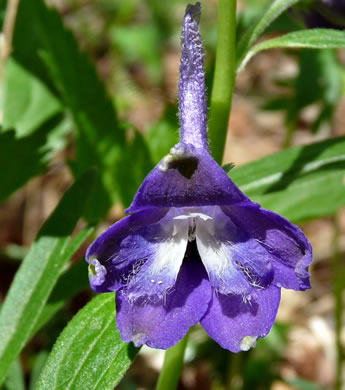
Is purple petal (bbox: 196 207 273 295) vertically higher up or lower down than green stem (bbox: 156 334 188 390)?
higher up

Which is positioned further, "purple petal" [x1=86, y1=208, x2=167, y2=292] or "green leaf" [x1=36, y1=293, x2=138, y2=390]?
"green leaf" [x1=36, y1=293, x2=138, y2=390]

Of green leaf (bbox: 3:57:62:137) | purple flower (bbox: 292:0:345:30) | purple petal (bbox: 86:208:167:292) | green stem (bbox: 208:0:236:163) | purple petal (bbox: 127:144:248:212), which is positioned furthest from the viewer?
green leaf (bbox: 3:57:62:137)

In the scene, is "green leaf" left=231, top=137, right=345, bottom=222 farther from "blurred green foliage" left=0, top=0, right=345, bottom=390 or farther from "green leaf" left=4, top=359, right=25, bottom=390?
"green leaf" left=4, top=359, right=25, bottom=390

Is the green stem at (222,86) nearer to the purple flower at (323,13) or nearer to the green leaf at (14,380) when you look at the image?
the purple flower at (323,13)

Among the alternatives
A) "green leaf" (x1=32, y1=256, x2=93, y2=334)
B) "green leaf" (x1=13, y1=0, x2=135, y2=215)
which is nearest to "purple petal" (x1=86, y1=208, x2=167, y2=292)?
"green leaf" (x1=32, y1=256, x2=93, y2=334)

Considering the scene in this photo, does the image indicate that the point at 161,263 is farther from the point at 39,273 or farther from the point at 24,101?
the point at 24,101

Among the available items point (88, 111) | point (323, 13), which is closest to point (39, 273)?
point (88, 111)
